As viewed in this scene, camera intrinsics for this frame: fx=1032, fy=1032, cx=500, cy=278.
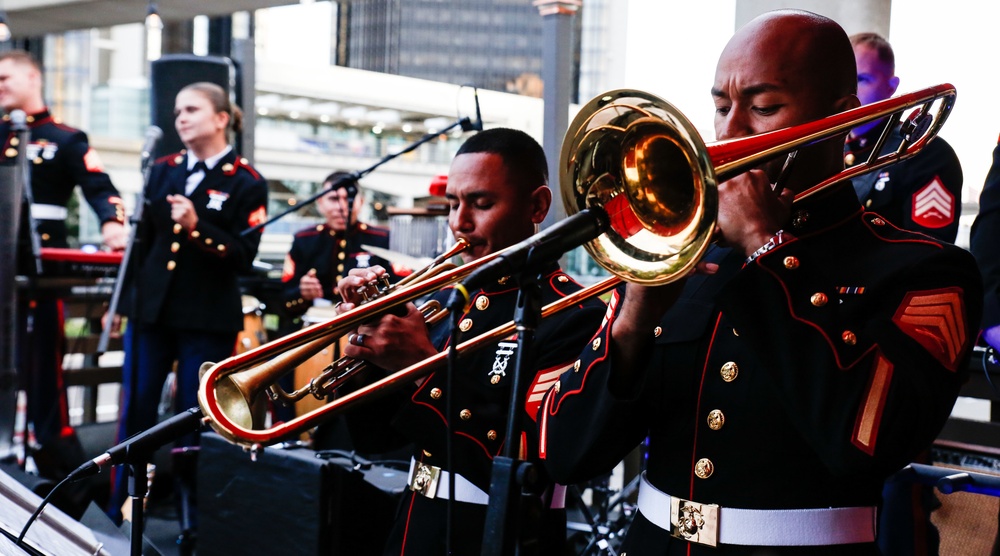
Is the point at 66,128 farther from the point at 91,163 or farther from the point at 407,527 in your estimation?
the point at 407,527

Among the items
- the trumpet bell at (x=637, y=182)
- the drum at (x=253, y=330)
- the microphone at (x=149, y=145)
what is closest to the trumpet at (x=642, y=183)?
the trumpet bell at (x=637, y=182)

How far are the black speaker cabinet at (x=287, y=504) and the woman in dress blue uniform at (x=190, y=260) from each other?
44.2 inches

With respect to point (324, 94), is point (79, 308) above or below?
below

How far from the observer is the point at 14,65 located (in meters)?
5.66

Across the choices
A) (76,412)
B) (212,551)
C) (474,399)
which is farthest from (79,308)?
(474,399)

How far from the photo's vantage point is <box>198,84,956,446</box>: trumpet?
4.84ft

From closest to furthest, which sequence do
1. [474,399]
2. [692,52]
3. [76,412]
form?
1. [474,399]
2. [692,52]
3. [76,412]

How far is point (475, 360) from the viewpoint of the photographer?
2.32 metres

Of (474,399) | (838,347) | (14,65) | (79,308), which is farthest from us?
(79,308)

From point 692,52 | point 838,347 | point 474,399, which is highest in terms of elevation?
point 692,52

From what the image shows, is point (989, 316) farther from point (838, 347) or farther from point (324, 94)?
point (324, 94)

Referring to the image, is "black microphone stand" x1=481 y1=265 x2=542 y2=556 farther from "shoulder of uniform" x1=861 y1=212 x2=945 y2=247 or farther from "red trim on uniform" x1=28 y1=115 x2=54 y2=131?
"red trim on uniform" x1=28 y1=115 x2=54 y2=131

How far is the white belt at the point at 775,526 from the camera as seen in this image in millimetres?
1523

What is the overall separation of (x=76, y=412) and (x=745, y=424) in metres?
7.48
